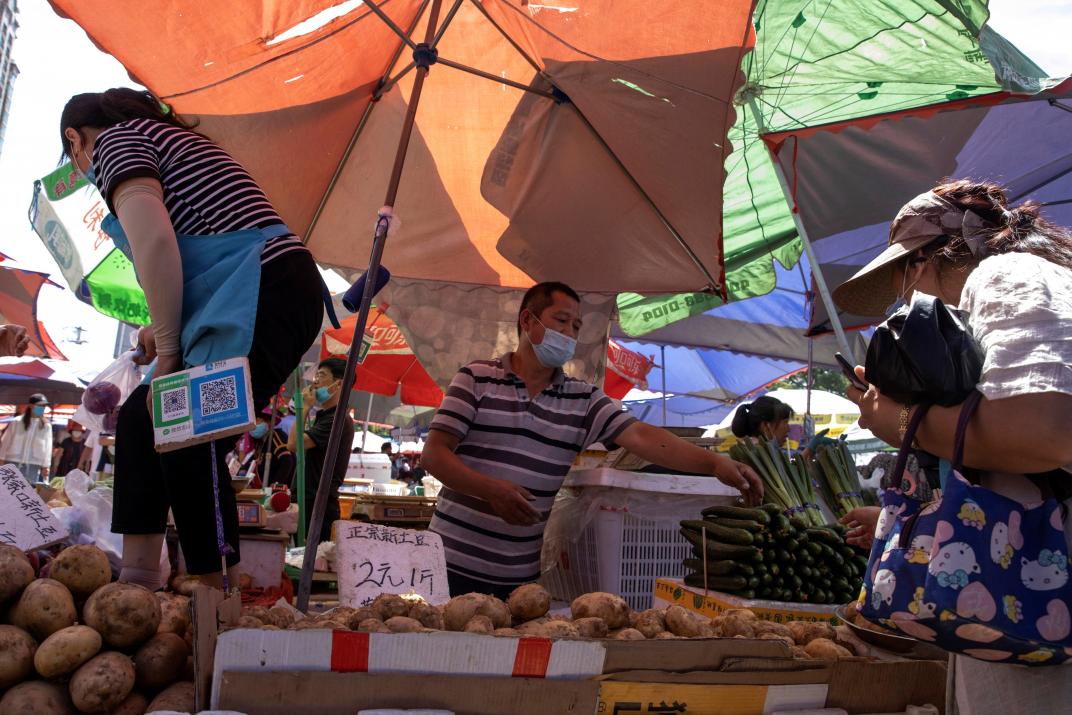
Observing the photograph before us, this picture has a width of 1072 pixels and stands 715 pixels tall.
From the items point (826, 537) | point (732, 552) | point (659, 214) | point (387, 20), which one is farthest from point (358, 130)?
point (826, 537)

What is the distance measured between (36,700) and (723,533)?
250 cm

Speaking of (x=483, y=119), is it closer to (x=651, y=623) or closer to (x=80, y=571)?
(x=651, y=623)

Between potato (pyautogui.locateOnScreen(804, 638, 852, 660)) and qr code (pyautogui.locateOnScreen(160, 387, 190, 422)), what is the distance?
175cm

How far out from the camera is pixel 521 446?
3.49 meters

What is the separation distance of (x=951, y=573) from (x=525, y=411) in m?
2.12

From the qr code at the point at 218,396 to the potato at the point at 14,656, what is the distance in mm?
679

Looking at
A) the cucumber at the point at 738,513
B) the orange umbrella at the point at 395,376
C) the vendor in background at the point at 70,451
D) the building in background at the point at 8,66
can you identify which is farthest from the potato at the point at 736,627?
the building in background at the point at 8,66

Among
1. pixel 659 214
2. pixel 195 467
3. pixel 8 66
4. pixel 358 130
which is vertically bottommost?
pixel 195 467

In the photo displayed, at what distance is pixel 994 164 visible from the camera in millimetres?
6441

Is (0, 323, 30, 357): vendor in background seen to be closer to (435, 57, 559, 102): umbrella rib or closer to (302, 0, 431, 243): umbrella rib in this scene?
(302, 0, 431, 243): umbrella rib

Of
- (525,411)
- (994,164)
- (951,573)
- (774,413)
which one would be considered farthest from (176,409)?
(994,164)

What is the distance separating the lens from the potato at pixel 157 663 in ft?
5.86

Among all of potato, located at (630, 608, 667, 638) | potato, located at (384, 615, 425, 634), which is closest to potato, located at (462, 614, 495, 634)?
potato, located at (384, 615, 425, 634)

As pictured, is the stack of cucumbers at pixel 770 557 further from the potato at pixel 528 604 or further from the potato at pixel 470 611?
the potato at pixel 470 611
